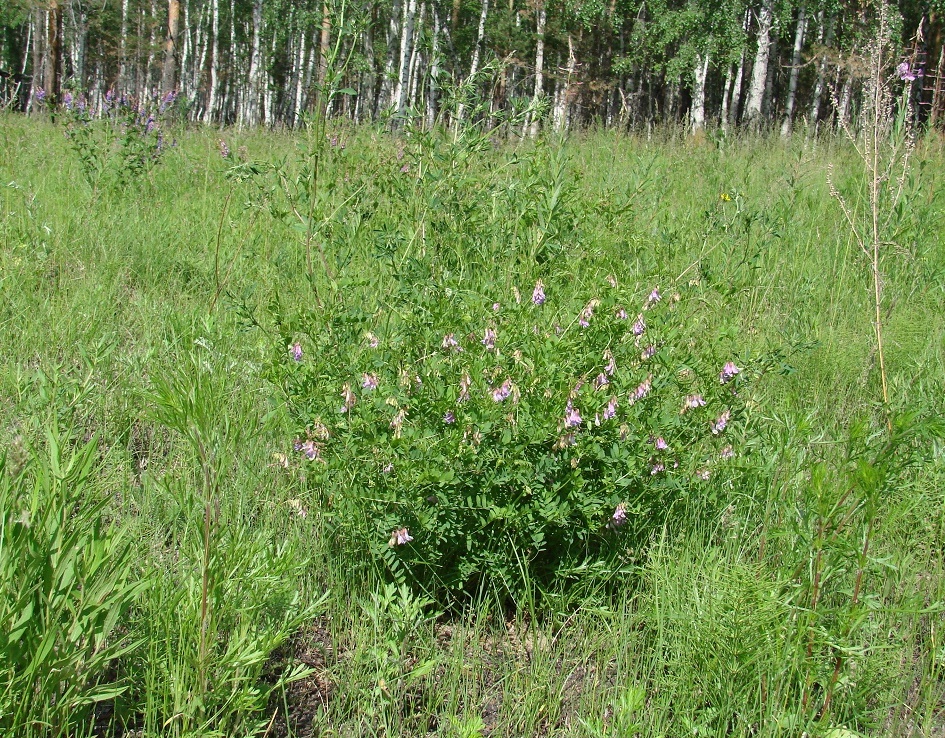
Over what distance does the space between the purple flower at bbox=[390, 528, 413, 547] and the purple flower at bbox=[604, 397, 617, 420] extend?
0.58 m

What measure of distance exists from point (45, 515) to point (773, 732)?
1562 millimetres

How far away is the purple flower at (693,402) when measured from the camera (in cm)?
216

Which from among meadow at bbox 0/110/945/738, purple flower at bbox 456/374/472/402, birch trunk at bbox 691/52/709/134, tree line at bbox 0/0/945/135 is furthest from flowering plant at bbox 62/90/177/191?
birch trunk at bbox 691/52/709/134

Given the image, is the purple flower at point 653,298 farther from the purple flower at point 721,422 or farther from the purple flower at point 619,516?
the purple flower at point 619,516

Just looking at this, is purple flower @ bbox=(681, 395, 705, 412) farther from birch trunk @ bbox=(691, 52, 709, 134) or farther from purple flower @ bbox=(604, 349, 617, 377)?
birch trunk @ bbox=(691, 52, 709, 134)

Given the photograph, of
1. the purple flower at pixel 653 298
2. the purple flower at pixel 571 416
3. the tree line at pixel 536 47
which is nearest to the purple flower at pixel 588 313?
the purple flower at pixel 653 298

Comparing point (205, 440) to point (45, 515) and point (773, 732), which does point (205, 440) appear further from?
point (773, 732)

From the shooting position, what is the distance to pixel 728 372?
2.20 metres

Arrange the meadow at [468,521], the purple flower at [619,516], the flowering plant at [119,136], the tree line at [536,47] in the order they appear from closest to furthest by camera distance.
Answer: the meadow at [468,521] < the purple flower at [619,516] < the flowering plant at [119,136] < the tree line at [536,47]

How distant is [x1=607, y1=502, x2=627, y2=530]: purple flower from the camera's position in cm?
207

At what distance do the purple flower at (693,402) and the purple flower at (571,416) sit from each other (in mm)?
383

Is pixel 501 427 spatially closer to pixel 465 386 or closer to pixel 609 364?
pixel 465 386

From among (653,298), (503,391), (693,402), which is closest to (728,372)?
(693,402)

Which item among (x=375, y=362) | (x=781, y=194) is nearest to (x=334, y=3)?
(x=375, y=362)
